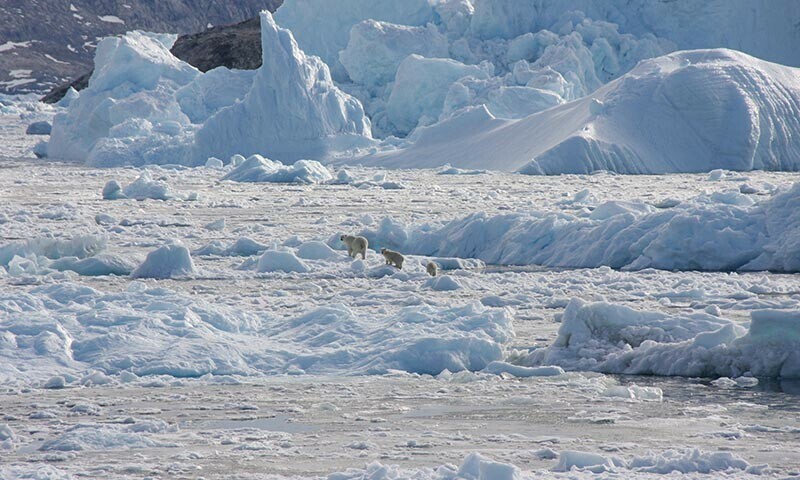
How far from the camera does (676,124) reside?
65.2 ft

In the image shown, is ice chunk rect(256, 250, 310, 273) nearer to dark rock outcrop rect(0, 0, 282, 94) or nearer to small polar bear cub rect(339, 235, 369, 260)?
small polar bear cub rect(339, 235, 369, 260)

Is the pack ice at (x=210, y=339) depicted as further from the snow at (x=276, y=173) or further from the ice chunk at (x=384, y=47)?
the ice chunk at (x=384, y=47)

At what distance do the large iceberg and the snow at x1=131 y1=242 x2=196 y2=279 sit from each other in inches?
531

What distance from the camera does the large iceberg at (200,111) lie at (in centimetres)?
2306

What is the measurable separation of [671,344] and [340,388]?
1748mm

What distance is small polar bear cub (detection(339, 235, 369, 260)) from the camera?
1008 centimetres

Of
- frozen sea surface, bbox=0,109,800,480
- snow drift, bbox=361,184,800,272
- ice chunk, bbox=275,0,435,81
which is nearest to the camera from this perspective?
frozen sea surface, bbox=0,109,800,480

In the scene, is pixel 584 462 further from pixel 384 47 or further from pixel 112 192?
pixel 384 47

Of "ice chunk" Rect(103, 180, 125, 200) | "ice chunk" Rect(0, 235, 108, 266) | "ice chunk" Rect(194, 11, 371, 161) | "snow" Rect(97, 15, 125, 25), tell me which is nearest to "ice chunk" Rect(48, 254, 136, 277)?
"ice chunk" Rect(0, 235, 108, 266)

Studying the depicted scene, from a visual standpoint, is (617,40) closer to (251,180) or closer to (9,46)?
(251,180)

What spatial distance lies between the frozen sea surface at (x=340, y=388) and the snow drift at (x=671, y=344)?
5.3 inches

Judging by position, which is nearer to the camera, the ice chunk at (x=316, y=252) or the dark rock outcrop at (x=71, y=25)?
the ice chunk at (x=316, y=252)

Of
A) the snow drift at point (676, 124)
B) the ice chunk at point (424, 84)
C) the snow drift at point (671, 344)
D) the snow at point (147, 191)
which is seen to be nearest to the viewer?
the snow drift at point (671, 344)

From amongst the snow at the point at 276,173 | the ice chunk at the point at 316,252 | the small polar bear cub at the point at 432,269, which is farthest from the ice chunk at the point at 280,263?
the snow at the point at 276,173
